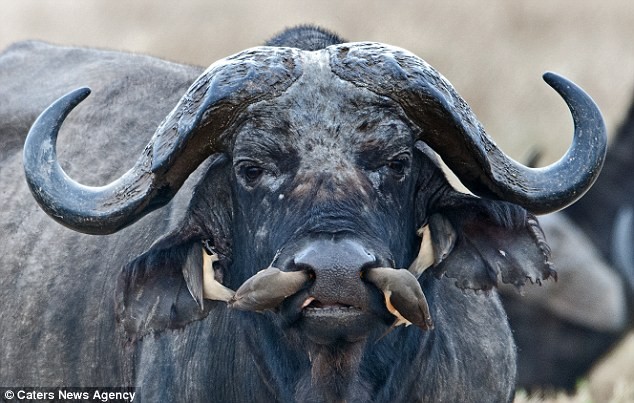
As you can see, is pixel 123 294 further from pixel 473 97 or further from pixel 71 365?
pixel 473 97

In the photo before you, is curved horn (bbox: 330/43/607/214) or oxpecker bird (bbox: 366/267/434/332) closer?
oxpecker bird (bbox: 366/267/434/332)

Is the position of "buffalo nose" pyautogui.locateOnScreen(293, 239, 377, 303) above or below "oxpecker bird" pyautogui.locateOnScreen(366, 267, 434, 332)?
above

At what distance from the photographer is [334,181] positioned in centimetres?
533

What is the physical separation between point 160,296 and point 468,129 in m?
1.44

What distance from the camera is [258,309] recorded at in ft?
17.4

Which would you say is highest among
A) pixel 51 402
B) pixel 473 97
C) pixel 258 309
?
pixel 258 309

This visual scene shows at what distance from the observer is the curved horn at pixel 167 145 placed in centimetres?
553

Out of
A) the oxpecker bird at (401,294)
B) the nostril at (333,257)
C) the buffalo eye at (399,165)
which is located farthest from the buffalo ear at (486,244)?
the nostril at (333,257)

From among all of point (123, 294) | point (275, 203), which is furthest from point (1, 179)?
point (275, 203)

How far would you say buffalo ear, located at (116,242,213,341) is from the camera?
5887mm

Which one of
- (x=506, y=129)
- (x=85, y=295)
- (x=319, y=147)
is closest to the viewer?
(x=319, y=147)

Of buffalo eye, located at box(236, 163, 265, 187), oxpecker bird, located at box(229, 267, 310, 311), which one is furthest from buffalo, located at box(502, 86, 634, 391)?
oxpecker bird, located at box(229, 267, 310, 311)

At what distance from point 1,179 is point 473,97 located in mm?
12636

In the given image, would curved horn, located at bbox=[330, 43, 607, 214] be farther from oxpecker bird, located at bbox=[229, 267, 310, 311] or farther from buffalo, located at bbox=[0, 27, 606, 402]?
oxpecker bird, located at bbox=[229, 267, 310, 311]
